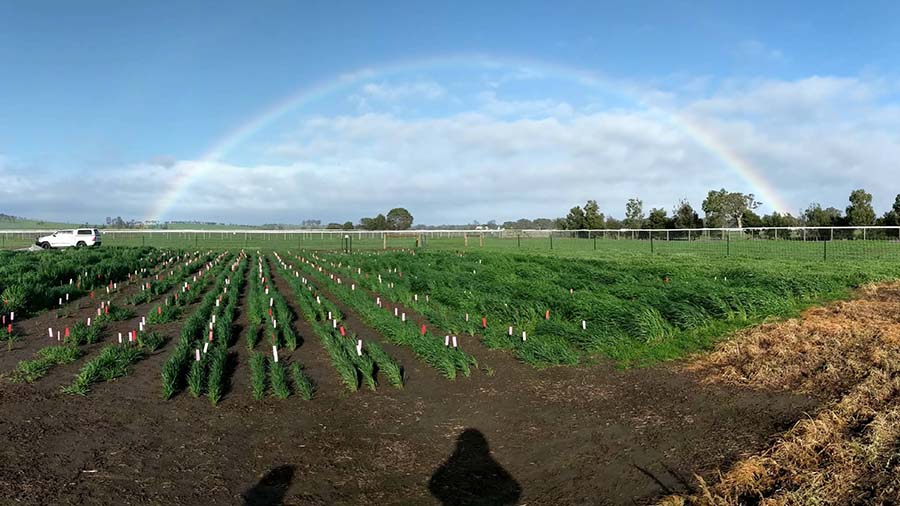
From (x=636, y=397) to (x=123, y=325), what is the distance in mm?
10398

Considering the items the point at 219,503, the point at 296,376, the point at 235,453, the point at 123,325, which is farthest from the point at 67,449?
the point at 123,325

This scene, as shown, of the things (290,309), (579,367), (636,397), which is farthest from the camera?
(290,309)

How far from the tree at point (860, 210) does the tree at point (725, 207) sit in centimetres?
1658

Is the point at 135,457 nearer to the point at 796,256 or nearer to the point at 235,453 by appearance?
the point at 235,453

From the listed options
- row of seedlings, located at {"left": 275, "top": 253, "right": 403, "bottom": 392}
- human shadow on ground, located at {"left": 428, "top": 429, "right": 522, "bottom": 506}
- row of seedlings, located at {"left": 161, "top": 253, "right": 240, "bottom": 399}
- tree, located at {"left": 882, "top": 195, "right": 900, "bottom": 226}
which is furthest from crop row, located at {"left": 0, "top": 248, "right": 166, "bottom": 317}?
tree, located at {"left": 882, "top": 195, "right": 900, "bottom": 226}

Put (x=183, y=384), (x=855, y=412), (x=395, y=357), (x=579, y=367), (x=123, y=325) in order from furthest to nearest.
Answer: (x=123, y=325) < (x=395, y=357) < (x=579, y=367) < (x=183, y=384) < (x=855, y=412)

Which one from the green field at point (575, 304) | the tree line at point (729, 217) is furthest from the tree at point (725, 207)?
the green field at point (575, 304)

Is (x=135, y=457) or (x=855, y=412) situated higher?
(x=855, y=412)

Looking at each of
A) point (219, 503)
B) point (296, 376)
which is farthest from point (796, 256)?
point (219, 503)

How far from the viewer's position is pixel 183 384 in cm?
762

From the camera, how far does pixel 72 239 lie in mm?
50719

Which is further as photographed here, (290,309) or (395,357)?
(290,309)

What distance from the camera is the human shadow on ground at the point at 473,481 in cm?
470

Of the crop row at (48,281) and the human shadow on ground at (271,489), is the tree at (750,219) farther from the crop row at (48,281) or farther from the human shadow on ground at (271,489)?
the human shadow on ground at (271,489)
